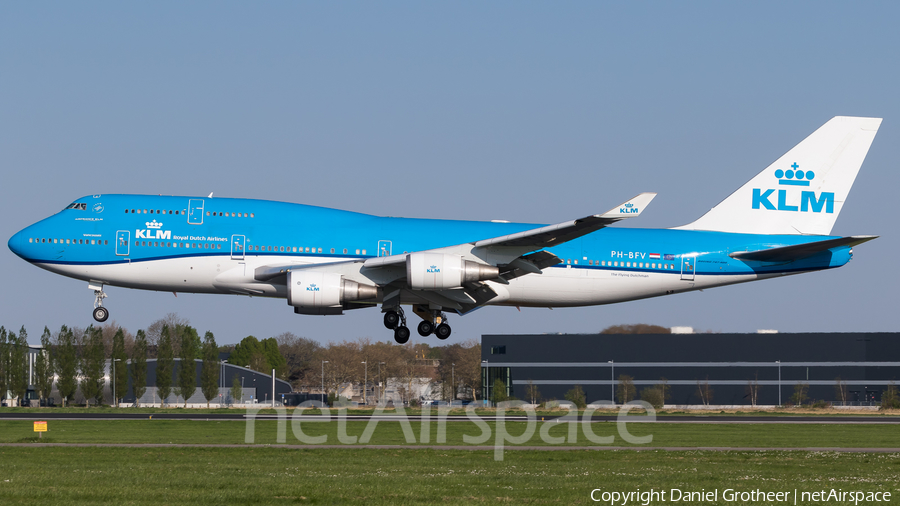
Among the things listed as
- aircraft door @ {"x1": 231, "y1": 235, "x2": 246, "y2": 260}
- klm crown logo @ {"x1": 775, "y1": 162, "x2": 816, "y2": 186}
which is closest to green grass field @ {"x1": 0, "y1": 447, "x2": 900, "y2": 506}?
aircraft door @ {"x1": 231, "y1": 235, "x2": 246, "y2": 260}

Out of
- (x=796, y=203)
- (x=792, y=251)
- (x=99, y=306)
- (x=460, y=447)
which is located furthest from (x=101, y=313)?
(x=796, y=203)

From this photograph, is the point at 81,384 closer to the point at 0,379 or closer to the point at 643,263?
the point at 0,379

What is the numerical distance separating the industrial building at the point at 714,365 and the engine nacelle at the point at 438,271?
2920 inches

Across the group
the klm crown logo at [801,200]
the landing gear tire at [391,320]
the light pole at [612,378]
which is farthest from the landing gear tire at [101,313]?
the light pole at [612,378]

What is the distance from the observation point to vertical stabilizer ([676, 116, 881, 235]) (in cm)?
4712

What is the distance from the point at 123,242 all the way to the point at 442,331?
555 inches

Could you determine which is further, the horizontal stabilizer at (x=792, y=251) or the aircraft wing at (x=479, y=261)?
the horizontal stabilizer at (x=792, y=251)

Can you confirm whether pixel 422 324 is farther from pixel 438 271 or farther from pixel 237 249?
pixel 237 249

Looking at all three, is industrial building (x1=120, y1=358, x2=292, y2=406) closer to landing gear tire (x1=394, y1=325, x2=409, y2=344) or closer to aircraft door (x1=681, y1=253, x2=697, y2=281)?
landing gear tire (x1=394, y1=325, x2=409, y2=344)

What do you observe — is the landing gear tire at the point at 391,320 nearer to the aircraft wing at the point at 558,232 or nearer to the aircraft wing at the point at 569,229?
the aircraft wing at the point at 558,232

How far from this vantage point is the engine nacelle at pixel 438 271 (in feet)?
127

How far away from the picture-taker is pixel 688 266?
44.1 metres

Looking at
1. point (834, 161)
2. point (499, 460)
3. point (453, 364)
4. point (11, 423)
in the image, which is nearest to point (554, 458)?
point (499, 460)

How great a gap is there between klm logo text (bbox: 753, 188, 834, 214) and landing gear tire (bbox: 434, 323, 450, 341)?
16.2 metres
